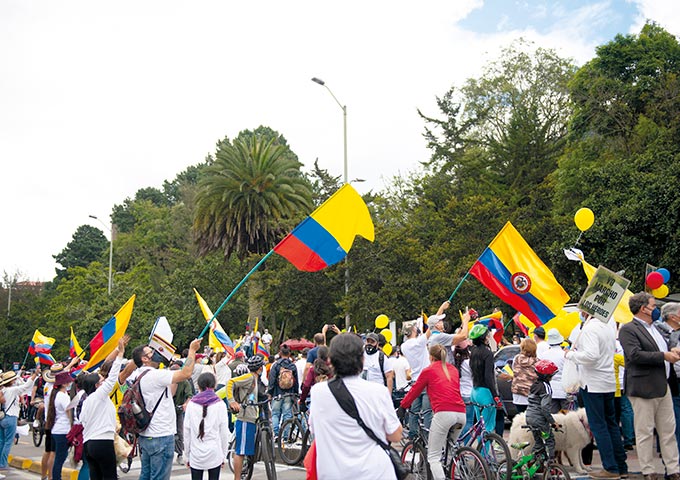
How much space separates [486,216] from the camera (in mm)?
29453

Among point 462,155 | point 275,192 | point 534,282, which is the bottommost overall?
point 534,282

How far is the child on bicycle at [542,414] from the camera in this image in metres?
8.07

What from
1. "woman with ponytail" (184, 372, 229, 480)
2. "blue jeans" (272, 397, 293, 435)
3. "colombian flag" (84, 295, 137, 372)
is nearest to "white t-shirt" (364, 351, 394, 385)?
"blue jeans" (272, 397, 293, 435)

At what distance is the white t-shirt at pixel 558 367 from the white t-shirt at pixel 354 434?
22.1ft

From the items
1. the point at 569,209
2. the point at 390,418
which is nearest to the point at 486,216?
the point at 569,209

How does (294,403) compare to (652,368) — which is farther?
(294,403)

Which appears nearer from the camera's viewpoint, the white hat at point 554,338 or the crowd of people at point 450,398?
the crowd of people at point 450,398

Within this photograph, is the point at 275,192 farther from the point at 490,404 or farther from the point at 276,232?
the point at 490,404

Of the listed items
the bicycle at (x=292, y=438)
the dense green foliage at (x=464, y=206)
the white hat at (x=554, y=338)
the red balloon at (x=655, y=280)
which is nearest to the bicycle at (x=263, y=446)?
the bicycle at (x=292, y=438)

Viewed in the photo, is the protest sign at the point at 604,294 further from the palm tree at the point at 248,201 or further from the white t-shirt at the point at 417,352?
the palm tree at the point at 248,201

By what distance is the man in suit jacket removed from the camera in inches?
291

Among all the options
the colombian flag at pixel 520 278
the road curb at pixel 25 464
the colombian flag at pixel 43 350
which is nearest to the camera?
the colombian flag at pixel 520 278

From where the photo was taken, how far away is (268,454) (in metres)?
9.67

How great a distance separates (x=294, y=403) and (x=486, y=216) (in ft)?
60.3
